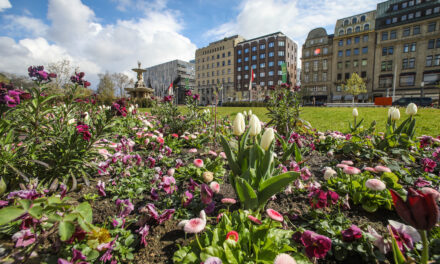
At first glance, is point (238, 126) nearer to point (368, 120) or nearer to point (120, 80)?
point (368, 120)

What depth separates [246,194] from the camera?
4.75 ft

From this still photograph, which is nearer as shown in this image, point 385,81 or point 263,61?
point 385,81

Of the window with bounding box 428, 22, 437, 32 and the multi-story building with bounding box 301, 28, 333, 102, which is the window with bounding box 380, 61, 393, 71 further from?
the multi-story building with bounding box 301, 28, 333, 102

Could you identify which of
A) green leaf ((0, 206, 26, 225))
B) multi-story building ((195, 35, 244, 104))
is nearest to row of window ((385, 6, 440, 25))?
multi-story building ((195, 35, 244, 104))

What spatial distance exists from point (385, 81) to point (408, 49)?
6162 millimetres

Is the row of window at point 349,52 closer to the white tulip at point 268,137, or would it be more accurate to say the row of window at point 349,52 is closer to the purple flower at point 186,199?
the white tulip at point 268,137

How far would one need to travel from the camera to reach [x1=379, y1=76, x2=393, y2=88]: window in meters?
35.3

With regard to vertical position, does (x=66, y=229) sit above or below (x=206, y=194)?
above

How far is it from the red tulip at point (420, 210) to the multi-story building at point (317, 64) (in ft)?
148

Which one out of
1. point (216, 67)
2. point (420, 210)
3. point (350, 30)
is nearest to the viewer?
point (420, 210)

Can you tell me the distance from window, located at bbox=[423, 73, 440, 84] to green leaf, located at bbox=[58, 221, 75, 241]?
157 ft

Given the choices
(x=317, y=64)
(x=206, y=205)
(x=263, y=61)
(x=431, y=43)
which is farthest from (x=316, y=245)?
(x=263, y=61)

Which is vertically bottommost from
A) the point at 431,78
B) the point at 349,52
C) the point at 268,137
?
the point at 268,137

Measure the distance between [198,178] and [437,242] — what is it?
1904mm
